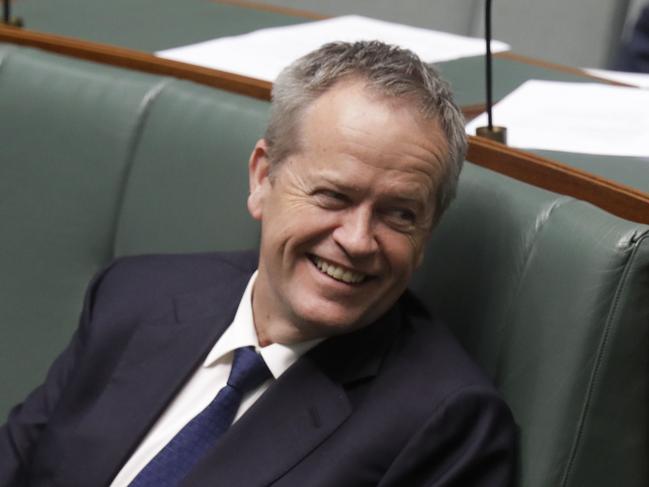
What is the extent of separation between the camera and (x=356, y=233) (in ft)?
4.88

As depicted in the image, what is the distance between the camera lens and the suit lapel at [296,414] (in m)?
1.50

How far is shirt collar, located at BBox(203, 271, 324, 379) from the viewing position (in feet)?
5.23

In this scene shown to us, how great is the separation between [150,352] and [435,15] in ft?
8.12

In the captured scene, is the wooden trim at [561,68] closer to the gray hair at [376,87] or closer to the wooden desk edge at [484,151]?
the wooden desk edge at [484,151]

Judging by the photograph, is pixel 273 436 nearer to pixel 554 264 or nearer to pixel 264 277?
pixel 264 277

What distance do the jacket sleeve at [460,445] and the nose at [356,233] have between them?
204 millimetres

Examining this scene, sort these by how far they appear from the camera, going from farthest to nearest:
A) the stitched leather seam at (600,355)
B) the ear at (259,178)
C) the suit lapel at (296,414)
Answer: the ear at (259,178) < the suit lapel at (296,414) < the stitched leather seam at (600,355)

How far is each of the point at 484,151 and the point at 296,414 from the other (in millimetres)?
472

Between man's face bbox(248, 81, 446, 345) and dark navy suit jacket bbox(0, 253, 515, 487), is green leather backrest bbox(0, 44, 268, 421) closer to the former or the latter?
dark navy suit jacket bbox(0, 253, 515, 487)

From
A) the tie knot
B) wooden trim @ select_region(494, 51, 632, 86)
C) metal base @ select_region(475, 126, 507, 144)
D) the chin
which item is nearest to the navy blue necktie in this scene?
the tie knot

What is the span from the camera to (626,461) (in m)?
1.46

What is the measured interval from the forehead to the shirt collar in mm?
248

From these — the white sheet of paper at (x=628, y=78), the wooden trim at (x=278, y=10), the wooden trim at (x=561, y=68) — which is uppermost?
the white sheet of paper at (x=628, y=78)

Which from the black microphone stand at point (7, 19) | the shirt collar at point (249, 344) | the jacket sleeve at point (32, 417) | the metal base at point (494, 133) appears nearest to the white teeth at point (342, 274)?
the shirt collar at point (249, 344)
